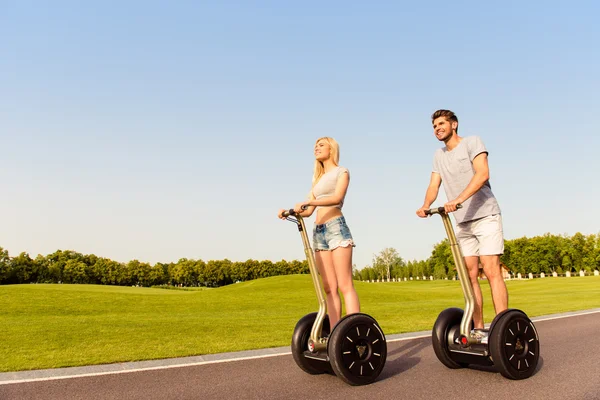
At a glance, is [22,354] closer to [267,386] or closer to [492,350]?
[267,386]

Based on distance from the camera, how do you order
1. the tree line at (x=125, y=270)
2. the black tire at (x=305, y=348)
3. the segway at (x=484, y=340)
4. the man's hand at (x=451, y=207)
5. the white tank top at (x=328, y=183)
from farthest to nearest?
the tree line at (x=125, y=270)
the white tank top at (x=328, y=183)
the black tire at (x=305, y=348)
the man's hand at (x=451, y=207)
the segway at (x=484, y=340)

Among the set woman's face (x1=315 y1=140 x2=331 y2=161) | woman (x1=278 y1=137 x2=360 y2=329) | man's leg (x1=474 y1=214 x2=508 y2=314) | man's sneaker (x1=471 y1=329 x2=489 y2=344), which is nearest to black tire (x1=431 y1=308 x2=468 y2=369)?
man's sneaker (x1=471 y1=329 x2=489 y2=344)

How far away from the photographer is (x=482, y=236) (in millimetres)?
4926

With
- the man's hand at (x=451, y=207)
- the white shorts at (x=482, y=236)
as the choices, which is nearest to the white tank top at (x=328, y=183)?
the man's hand at (x=451, y=207)

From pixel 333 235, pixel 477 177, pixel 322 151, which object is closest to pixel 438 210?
pixel 477 177

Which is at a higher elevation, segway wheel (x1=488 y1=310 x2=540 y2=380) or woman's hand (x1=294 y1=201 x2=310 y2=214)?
woman's hand (x1=294 y1=201 x2=310 y2=214)

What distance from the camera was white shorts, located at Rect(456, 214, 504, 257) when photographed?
484cm

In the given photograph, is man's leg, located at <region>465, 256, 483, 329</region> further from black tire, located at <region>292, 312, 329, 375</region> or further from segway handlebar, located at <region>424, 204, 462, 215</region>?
black tire, located at <region>292, 312, 329, 375</region>

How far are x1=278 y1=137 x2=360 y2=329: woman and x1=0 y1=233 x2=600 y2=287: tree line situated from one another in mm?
100531

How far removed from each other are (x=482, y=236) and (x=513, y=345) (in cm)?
113

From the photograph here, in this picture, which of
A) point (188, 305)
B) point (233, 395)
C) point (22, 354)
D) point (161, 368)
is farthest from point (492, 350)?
point (188, 305)

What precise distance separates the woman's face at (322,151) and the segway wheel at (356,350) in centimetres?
174

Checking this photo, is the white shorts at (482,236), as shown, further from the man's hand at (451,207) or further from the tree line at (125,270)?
the tree line at (125,270)

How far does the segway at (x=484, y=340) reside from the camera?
4.25 metres
